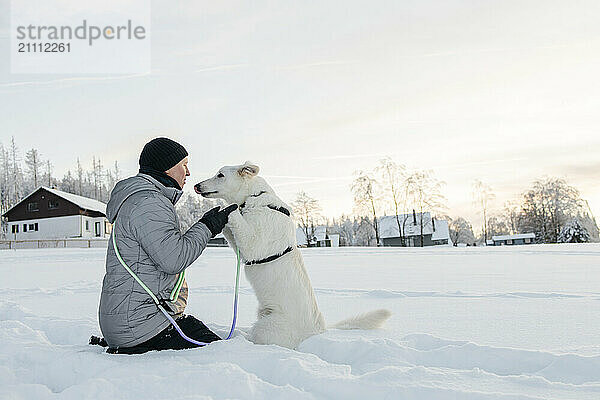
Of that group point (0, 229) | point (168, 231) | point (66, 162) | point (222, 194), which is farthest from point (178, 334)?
point (66, 162)

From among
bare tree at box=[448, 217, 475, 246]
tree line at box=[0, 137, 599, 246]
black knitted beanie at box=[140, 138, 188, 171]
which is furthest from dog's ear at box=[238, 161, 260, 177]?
bare tree at box=[448, 217, 475, 246]

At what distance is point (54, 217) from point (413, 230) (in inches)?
1644

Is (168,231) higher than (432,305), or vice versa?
(168,231)

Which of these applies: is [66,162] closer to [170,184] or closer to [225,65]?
[225,65]

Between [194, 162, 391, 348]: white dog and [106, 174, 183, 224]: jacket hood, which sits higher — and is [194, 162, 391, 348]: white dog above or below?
below

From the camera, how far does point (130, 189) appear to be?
373 centimetres

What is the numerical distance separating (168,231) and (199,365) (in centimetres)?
103

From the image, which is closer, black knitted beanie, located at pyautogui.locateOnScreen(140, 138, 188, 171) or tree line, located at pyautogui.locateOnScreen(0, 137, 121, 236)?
black knitted beanie, located at pyautogui.locateOnScreen(140, 138, 188, 171)

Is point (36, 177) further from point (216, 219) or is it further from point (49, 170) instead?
point (216, 219)

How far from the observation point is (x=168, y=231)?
370 centimetres

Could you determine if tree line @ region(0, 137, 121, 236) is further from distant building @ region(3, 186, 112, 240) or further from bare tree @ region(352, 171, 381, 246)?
bare tree @ region(352, 171, 381, 246)

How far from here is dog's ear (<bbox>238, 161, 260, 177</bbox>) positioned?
4992 millimetres

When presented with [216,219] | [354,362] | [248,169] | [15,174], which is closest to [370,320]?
[354,362]

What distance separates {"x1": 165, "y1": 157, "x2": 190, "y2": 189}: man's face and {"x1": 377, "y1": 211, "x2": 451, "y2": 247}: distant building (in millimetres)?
55840
